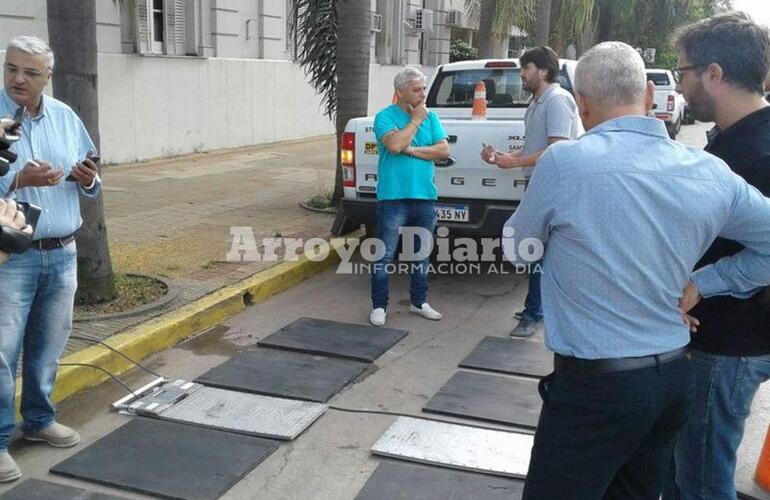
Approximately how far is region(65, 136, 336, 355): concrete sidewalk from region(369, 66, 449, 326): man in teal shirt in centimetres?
155

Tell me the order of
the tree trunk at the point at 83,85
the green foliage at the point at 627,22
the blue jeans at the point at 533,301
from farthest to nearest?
the green foliage at the point at 627,22, the blue jeans at the point at 533,301, the tree trunk at the point at 83,85

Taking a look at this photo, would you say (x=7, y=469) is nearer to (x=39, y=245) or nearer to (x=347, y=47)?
(x=39, y=245)

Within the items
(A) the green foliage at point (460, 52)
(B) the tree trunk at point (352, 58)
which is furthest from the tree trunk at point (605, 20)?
(B) the tree trunk at point (352, 58)

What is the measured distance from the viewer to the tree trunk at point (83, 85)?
16.9 feet

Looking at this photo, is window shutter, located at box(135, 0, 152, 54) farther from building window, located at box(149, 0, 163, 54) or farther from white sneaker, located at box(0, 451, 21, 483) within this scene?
white sneaker, located at box(0, 451, 21, 483)

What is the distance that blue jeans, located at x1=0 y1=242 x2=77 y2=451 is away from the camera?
3486mm

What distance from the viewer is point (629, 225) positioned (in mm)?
2123

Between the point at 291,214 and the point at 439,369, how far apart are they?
457 cm

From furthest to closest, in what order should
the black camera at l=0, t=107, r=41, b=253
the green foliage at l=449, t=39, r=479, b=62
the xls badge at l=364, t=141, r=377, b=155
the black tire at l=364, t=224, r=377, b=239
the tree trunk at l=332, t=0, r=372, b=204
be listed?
the green foliage at l=449, t=39, r=479, b=62 < the tree trunk at l=332, t=0, r=372, b=204 < the black tire at l=364, t=224, r=377, b=239 < the xls badge at l=364, t=141, r=377, b=155 < the black camera at l=0, t=107, r=41, b=253

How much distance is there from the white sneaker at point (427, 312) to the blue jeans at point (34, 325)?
9.75 feet

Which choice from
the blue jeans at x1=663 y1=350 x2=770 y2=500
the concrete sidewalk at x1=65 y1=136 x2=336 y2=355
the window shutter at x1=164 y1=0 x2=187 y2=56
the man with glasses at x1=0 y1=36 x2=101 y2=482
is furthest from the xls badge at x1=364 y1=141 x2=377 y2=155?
the window shutter at x1=164 y1=0 x2=187 y2=56

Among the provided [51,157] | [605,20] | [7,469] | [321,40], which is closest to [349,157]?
[51,157]

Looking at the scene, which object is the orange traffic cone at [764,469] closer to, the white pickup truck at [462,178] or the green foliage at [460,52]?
the white pickup truck at [462,178]

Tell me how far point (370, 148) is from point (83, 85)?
241 centimetres
